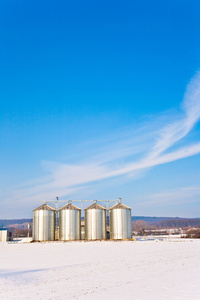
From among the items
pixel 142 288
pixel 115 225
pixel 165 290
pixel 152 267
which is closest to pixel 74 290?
pixel 142 288

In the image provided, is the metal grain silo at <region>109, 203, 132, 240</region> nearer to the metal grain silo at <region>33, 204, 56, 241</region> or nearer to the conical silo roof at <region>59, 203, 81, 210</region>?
the conical silo roof at <region>59, 203, 81, 210</region>

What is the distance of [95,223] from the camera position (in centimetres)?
6831

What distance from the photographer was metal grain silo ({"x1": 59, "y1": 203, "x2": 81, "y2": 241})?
2657 inches

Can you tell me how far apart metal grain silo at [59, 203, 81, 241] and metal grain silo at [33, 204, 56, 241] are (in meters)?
2.47

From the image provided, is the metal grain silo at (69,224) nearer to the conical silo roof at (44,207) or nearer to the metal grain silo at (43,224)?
→ the metal grain silo at (43,224)

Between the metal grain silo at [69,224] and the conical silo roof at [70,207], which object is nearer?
the metal grain silo at [69,224]

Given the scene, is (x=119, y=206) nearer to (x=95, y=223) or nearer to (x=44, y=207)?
(x=95, y=223)

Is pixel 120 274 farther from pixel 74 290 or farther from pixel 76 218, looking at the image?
pixel 76 218

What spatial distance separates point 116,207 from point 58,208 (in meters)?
17.3

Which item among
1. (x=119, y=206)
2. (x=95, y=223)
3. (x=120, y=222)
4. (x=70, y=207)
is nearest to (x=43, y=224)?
(x=70, y=207)

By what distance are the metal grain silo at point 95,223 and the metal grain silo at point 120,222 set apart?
216cm

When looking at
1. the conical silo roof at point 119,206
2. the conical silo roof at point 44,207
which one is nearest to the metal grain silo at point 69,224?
the conical silo roof at point 44,207

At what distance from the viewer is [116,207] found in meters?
69.4

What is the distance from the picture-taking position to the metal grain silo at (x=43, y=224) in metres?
68.4
